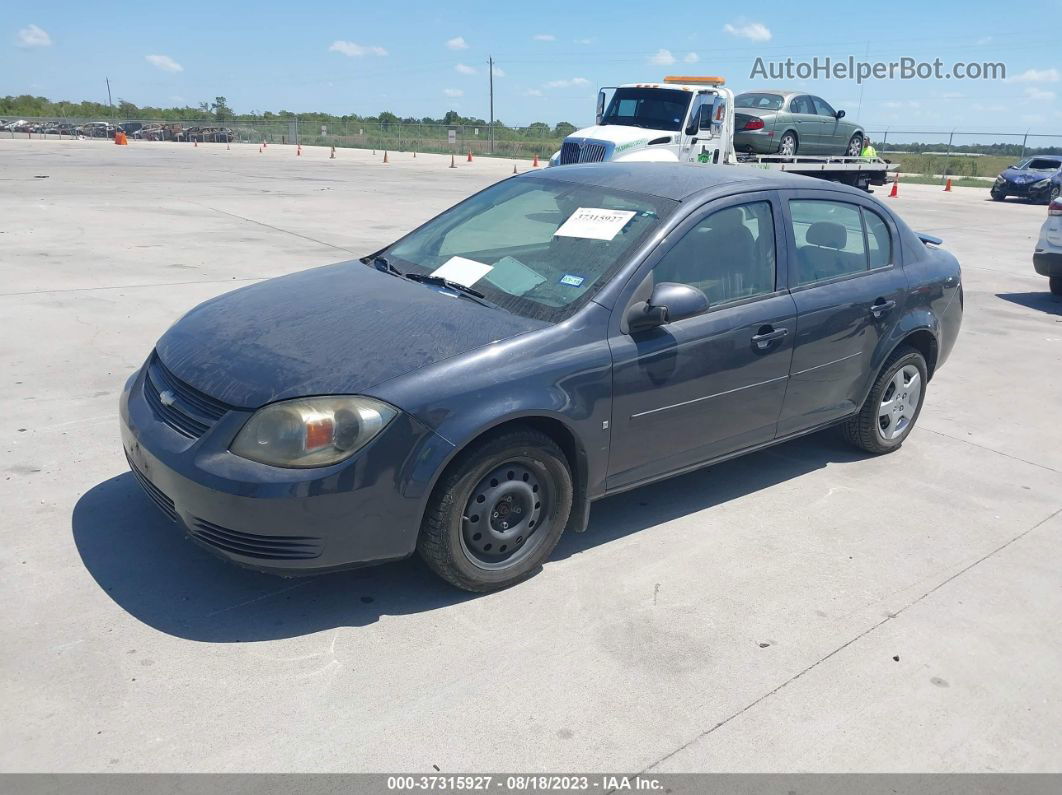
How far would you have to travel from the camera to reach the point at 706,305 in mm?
3781

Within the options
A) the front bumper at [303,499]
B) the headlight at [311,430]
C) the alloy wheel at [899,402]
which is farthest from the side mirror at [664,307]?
the alloy wheel at [899,402]

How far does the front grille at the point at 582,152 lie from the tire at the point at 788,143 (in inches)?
167

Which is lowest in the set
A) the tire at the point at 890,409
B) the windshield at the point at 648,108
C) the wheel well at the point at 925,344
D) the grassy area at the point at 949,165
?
the grassy area at the point at 949,165

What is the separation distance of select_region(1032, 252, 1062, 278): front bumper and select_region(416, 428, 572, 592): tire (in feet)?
28.1

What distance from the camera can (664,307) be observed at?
367cm

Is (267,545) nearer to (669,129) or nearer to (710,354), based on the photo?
(710,354)

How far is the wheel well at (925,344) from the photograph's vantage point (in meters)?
5.21

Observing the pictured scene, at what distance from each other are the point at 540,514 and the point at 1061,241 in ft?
28.8

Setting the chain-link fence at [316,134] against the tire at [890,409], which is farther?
the chain-link fence at [316,134]

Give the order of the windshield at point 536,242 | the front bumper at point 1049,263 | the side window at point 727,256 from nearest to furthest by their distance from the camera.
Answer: the windshield at point 536,242 < the side window at point 727,256 < the front bumper at point 1049,263

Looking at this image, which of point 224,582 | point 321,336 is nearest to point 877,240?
point 321,336

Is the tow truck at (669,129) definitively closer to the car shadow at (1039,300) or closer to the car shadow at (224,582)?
the car shadow at (1039,300)

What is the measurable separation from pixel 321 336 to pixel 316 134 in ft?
183

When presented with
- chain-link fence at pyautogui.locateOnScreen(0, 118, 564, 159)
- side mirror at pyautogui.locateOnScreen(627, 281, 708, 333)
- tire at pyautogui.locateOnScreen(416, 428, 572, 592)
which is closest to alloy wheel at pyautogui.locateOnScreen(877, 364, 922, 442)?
side mirror at pyautogui.locateOnScreen(627, 281, 708, 333)
